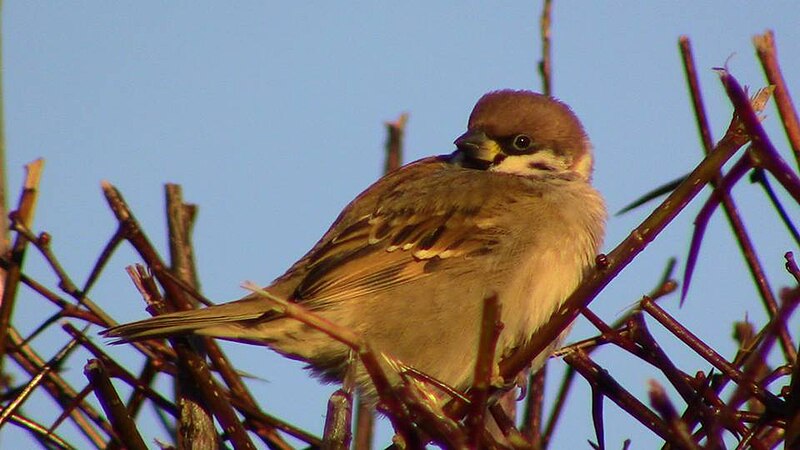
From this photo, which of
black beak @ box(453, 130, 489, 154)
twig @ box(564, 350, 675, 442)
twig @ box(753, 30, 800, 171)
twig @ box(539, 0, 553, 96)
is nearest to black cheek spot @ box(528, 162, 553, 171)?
black beak @ box(453, 130, 489, 154)

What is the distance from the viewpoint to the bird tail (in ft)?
8.21

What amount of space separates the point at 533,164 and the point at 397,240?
0.70 m

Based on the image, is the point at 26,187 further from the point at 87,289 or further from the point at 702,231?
the point at 702,231

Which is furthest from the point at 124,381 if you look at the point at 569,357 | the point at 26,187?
Result: the point at 569,357

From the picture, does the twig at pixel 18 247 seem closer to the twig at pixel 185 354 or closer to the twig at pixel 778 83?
the twig at pixel 185 354

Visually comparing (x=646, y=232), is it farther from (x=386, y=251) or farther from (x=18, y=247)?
(x=386, y=251)

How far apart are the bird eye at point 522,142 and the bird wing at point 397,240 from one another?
0.33 m

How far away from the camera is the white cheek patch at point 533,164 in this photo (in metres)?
3.85

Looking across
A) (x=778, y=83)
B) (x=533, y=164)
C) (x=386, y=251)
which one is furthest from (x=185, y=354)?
(x=533, y=164)

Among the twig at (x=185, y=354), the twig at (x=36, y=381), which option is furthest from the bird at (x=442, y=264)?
the twig at (x=36, y=381)

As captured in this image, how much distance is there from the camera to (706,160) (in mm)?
1641

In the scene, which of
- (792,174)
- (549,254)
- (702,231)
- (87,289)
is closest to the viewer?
(792,174)

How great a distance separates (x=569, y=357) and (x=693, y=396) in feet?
0.98

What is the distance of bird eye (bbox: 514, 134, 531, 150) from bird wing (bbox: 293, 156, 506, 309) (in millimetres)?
325
